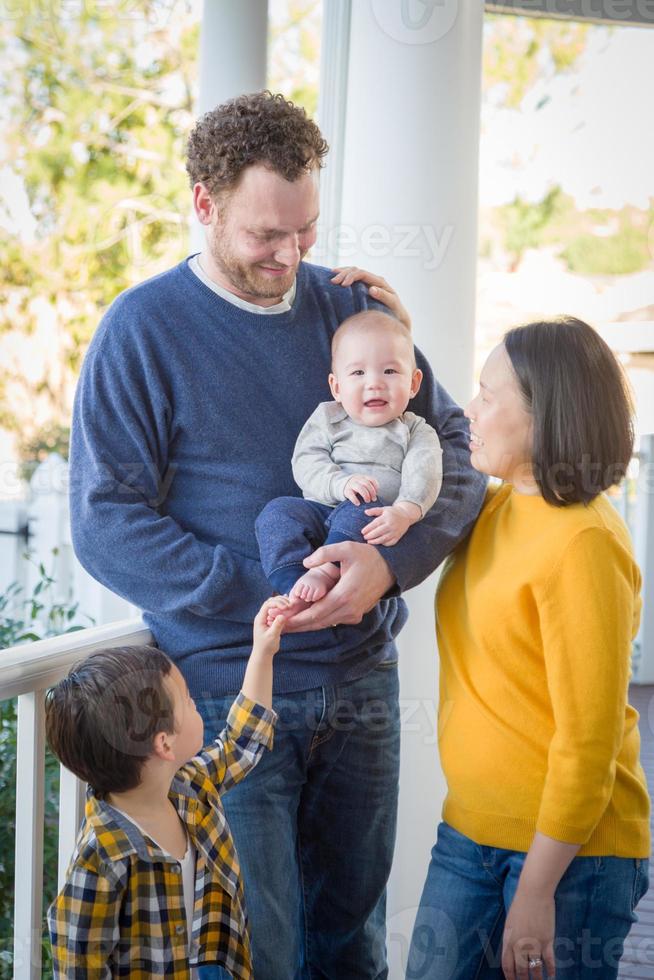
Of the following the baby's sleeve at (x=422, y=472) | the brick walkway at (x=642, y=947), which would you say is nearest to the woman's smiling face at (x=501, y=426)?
the baby's sleeve at (x=422, y=472)

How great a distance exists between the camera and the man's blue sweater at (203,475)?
1.37 metres

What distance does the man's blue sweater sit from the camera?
137cm

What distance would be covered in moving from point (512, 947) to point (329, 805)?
1.34ft

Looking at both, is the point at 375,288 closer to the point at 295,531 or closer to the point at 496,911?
the point at 295,531

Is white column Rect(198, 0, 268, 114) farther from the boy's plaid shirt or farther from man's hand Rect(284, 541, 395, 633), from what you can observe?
the boy's plaid shirt

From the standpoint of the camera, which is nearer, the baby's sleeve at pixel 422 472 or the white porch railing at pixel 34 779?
the white porch railing at pixel 34 779

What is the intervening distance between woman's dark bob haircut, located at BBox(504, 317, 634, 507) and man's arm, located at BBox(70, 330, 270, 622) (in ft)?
1.56

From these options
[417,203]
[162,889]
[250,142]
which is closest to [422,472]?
[250,142]

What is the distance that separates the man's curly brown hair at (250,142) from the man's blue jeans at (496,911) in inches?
40.6

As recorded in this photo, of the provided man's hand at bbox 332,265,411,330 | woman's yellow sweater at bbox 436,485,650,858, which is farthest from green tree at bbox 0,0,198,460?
woman's yellow sweater at bbox 436,485,650,858

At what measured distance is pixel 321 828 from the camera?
1541 millimetres

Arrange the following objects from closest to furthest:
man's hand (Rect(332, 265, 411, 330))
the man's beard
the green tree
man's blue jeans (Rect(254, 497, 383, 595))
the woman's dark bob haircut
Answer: the woman's dark bob haircut < man's blue jeans (Rect(254, 497, 383, 595)) < the man's beard < man's hand (Rect(332, 265, 411, 330)) < the green tree

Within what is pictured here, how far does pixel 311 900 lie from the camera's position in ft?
5.22

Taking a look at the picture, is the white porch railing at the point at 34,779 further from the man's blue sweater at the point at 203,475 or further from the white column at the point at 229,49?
the white column at the point at 229,49
